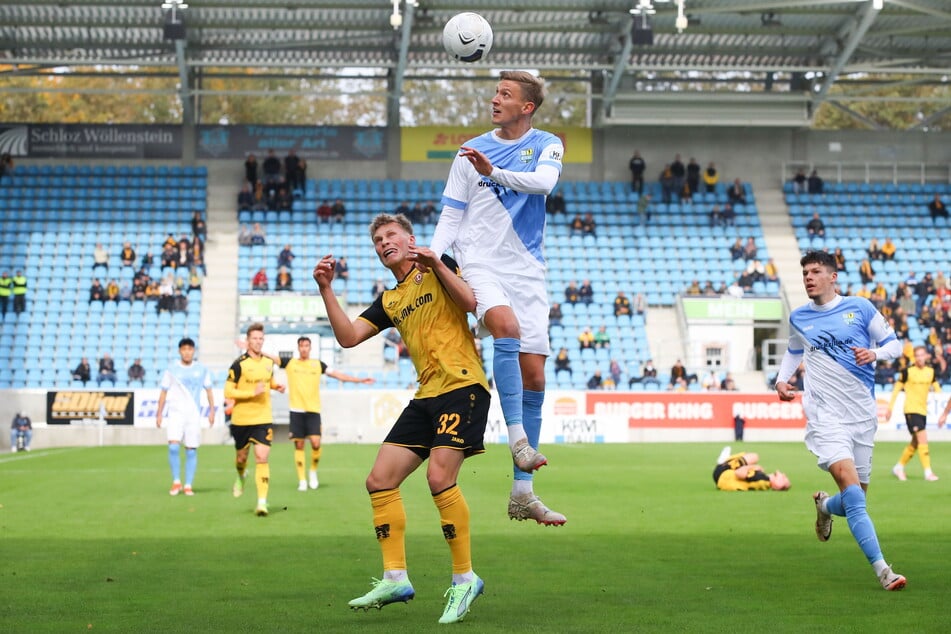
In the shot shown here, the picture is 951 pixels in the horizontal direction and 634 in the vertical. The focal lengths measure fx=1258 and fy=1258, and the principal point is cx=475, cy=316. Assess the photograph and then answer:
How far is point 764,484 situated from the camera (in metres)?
17.6

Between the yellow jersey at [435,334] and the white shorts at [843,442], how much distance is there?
3.11 metres

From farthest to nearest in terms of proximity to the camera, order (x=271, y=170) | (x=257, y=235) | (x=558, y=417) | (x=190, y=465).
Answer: (x=271, y=170) → (x=257, y=235) → (x=558, y=417) → (x=190, y=465)

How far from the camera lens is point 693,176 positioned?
138 ft

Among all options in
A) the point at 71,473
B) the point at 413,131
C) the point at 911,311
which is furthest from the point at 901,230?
the point at 71,473

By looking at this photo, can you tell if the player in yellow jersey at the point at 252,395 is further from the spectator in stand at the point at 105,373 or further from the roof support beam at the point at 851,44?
the roof support beam at the point at 851,44

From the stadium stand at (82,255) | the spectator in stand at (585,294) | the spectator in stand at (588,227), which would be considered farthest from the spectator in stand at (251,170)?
the spectator in stand at (585,294)

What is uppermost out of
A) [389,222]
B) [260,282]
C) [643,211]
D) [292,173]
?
[292,173]

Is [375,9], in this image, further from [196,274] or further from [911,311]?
[911,311]

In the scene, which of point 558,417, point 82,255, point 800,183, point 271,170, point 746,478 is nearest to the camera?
point 746,478

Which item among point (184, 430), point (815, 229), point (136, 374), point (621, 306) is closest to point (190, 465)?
point (184, 430)

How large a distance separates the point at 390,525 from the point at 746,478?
11060 mm

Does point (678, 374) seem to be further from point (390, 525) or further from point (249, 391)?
point (390, 525)

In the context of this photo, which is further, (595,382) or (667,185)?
(667,185)

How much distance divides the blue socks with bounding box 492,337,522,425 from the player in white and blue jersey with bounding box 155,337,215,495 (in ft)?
34.4
